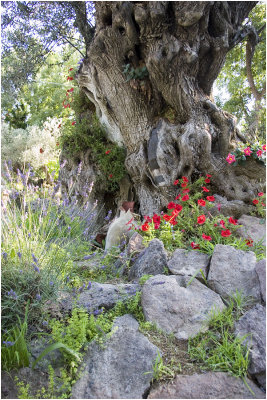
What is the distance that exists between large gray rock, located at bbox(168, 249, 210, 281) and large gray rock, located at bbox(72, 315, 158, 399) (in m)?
0.83

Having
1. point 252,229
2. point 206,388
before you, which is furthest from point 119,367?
point 252,229

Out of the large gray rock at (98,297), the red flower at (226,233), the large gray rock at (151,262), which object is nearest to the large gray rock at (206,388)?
the large gray rock at (98,297)

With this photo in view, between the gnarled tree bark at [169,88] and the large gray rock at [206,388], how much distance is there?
271 centimetres

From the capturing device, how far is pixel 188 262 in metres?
3.11

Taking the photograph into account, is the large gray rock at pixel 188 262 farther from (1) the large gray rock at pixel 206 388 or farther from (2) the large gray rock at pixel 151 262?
(1) the large gray rock at pixel 206 388

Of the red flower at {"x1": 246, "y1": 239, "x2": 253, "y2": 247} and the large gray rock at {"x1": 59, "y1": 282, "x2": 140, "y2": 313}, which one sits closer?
the large gray rock at {"x1": 59, "y1": 282, "x2": 140, "y2": 313}

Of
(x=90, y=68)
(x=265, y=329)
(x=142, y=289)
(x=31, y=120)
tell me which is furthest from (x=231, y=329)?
(x=31, y=120)

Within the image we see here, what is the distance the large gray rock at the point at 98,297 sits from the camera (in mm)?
2496

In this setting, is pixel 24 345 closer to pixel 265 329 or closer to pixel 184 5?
pixel 265 329

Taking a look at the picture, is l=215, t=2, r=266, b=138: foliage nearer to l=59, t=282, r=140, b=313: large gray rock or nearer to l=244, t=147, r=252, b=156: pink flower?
l=244, t=147, r=252, b=156: pink flower

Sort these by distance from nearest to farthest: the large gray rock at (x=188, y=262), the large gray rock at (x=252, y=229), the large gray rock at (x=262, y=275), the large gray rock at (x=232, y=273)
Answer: the large gray rock at (x=262, y=275) → the large gray rock at (x=232, y=273) → the large gray rock at (x=188, y=262) → the large gray rock at (x=252, y=229)

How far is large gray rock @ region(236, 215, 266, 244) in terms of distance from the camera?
145 inches

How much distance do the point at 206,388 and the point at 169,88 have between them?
3772 mm

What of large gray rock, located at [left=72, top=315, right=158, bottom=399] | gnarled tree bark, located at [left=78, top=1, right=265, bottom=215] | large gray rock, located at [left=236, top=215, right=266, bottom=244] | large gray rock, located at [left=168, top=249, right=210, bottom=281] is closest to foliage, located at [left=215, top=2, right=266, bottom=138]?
gnarled tree bark, located at [left=78, top=1, right=265, bottom=215]
